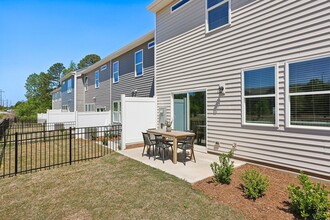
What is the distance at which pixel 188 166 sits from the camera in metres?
5.48

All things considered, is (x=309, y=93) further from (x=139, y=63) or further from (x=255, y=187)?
(x=139, y=63)

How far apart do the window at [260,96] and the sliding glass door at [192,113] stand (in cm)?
171

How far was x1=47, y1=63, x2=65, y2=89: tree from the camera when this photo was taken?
59.0 metres

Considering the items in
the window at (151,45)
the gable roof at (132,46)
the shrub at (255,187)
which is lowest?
the shrub at (255,187)

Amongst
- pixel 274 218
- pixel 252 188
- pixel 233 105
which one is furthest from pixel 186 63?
pixel 274 218

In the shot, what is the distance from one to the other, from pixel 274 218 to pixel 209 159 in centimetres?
317

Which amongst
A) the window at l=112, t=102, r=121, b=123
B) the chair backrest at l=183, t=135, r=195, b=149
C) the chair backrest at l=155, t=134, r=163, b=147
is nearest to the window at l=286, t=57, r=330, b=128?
the chair backrest at l=183, t=135, r=195, b=149

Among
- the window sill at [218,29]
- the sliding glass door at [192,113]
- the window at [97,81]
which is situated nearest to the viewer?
the window sill at [218,29]

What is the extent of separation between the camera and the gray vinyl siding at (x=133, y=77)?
414 inches

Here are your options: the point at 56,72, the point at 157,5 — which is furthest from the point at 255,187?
the point at 56,72

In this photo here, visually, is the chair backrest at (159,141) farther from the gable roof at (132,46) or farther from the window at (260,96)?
the gable roof at (132,46)

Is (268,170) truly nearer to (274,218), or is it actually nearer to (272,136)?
(272,136)

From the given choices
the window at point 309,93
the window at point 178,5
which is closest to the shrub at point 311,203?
the window at point 309,93

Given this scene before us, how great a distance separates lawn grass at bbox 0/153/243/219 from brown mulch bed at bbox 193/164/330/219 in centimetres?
23
